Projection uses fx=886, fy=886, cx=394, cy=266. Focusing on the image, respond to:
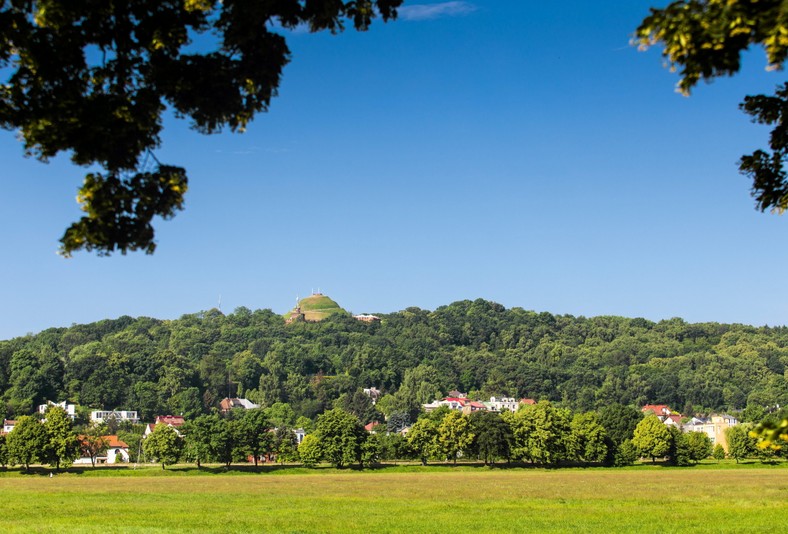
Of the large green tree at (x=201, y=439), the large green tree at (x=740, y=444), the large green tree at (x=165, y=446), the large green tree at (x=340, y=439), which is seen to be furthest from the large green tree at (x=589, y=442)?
the large green tree at (x=165, y=446)

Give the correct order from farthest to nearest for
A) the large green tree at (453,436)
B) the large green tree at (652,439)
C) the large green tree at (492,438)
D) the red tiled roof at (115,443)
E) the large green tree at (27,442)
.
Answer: the red tiled roof at (115,443), the large green tree at (652,439), the large green tree at (453,436), the large green tree at (492,438), the large green tree at (27,442)

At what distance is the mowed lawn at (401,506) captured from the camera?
4562 centimetres

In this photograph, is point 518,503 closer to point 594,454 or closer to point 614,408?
point 594,454

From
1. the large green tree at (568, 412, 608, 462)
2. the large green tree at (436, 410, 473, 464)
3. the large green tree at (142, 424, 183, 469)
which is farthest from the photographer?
the large green tree at (436, 410, 473, 464)

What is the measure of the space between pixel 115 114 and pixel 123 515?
45.1 metres

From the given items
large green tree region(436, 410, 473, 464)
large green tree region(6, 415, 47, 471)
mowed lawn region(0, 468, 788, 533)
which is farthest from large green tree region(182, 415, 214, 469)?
large green tree region(436, 410, 473, 464)

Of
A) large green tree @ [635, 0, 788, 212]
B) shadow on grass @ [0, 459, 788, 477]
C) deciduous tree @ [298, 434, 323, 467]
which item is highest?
large green tree @ [635, 0, 788, 212]

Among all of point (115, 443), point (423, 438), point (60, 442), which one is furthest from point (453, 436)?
point (115, 443)

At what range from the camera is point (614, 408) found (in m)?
143

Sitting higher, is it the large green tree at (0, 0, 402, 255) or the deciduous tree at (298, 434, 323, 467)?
the large green tree at (0, 0, 402, 255)

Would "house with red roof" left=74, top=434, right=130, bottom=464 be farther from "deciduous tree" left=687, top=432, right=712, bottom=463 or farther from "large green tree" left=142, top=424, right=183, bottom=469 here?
"deciduous tree" left=687, top=432, right=712, bottom=463

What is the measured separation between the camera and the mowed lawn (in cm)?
4562

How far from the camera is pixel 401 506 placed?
58094mm

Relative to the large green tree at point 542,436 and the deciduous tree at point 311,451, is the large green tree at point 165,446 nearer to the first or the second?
the deciduous tree at point 311,451
